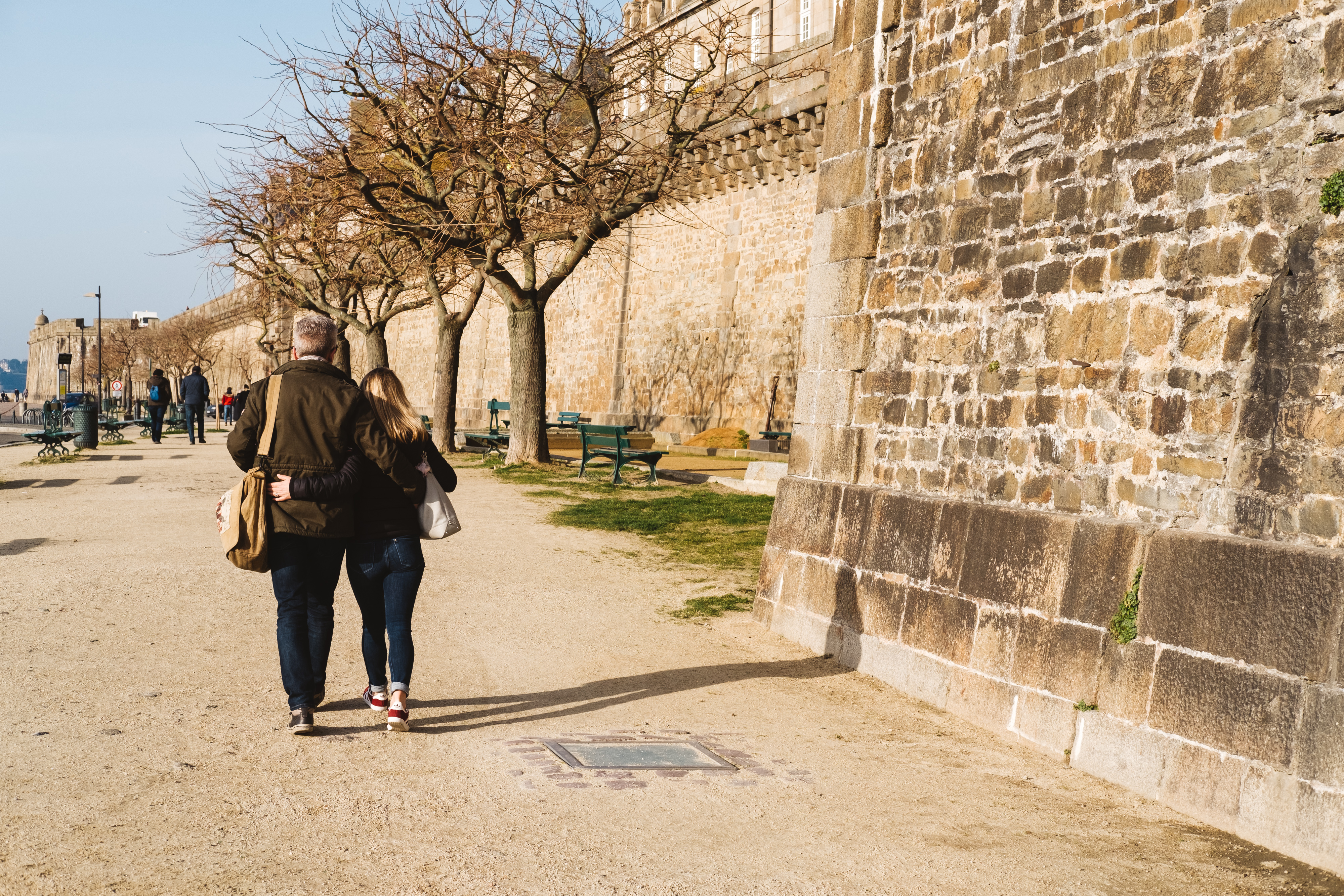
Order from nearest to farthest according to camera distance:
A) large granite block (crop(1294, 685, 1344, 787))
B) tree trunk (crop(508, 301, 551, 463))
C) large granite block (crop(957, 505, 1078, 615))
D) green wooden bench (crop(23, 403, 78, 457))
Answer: large granite block (crop(1294, 685, 1344, 787)) → large granite block (crop(957, 505, 1078, 615)) → tree trunk (crop(508, 301, 551, 463)) → green wooden bench (crop(23, 403, 78, 457))

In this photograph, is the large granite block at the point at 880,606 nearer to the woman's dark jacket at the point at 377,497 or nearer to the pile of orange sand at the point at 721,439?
the woman's dark jacket at the point at 377,497

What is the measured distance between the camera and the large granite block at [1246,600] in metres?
4.00

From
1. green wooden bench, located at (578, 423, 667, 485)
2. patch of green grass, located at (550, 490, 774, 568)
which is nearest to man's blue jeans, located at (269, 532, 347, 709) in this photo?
patch of green grass, located at (550, 490, 774, 568)

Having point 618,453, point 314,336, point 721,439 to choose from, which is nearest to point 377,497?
point 314,336

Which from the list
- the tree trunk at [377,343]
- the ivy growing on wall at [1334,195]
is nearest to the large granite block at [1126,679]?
the ivy growing on wall at [1334,195]

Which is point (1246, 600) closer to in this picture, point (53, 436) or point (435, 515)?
point (435, 515)

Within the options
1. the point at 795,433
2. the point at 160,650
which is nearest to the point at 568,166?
the point at 795,433

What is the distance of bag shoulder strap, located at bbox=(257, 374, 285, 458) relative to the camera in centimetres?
467

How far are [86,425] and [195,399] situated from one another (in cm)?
531

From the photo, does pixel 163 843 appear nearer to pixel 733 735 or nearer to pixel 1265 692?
pixel 733 735

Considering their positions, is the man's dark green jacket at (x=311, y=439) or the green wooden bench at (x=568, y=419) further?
the green wooden bench at (x=568, y=419)

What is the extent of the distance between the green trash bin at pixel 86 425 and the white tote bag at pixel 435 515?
18.6 m

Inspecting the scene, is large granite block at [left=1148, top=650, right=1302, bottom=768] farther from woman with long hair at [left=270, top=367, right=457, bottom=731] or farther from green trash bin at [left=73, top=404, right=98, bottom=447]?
green trash bin at [left=73, top=404, right=98, bottom=447]

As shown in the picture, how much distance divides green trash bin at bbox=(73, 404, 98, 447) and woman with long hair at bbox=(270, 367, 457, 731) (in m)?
18.5
